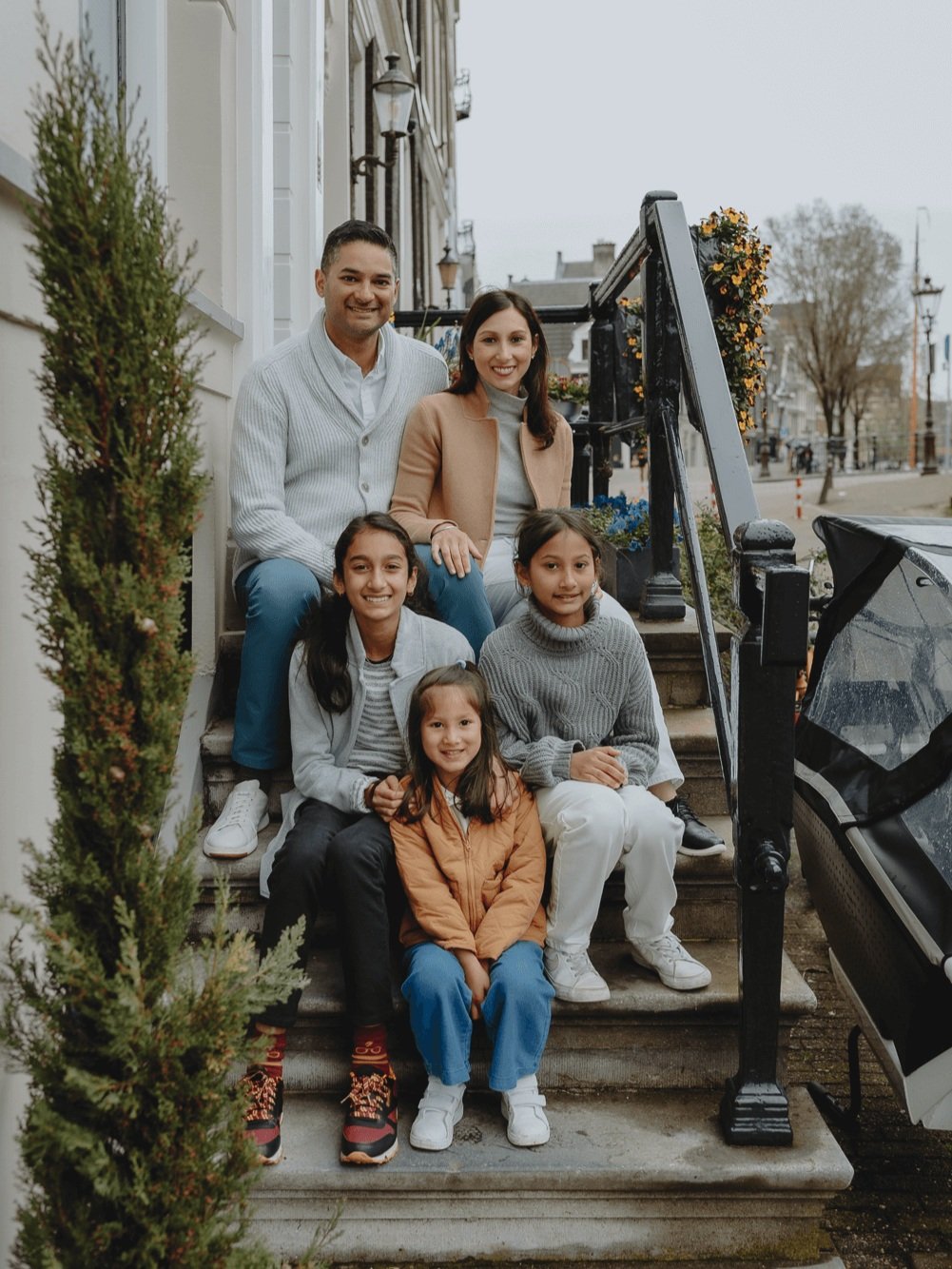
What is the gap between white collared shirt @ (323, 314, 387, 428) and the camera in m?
3.58

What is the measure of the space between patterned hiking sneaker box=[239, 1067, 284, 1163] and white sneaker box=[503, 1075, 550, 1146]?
0.50 m

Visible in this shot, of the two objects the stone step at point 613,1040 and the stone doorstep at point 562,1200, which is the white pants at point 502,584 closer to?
the stone step at point 613,1040

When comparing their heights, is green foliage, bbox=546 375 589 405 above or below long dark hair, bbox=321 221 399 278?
above

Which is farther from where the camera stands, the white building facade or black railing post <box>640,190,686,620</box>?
black railing post <box>640,190,686,620</box>

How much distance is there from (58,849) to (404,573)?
4.49 ft

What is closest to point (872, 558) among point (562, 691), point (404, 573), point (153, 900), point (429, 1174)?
point (562, 691)

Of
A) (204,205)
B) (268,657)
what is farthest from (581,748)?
(204,205)

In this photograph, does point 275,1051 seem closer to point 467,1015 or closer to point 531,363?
point 467,1015

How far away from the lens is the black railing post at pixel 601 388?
5.47m

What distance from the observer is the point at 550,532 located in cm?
300

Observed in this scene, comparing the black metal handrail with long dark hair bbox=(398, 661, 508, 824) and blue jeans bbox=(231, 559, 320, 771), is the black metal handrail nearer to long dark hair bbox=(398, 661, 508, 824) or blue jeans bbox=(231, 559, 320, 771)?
long dark hair bbox=(398, 661, 508, 824)

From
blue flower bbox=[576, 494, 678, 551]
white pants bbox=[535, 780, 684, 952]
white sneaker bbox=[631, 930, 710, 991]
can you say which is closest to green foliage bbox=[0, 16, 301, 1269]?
white pants bbox=[535, 780, 684, 952]

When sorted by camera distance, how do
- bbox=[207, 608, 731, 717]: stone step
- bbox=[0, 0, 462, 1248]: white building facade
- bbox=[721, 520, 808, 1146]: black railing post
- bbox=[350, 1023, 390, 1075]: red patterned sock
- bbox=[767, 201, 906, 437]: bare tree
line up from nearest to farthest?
bbox=[0, 0, 462, 1248]: white building facade
bbox=[721, 520, 808, 1146]: black railing post
bbox=[350, 1023, 390, 1075]: red patterned sock
bbox=[207, 608, 731, 717]: stone step
bbox=[767, 201, 906, 437]: bare tree

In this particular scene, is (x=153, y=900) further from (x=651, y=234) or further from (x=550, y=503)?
(x=651, y=234)
